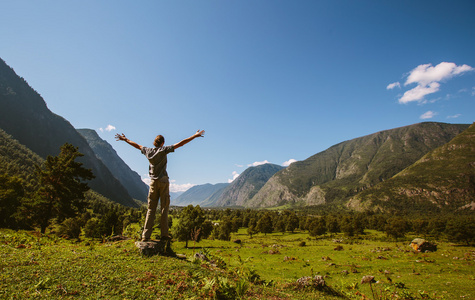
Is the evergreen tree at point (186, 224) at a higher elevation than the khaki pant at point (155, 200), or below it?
below

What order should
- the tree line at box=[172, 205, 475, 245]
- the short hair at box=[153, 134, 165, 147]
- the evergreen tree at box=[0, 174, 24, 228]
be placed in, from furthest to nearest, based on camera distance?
1. the tree line at box=[172, 205, 475, 245]
2. the evergreen tree at box=[0, 174, 24, 228]
3. the short hair at box=[153, 134, 165, 147]

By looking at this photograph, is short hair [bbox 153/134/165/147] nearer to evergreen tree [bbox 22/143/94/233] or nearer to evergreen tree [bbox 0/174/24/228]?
evergreen tree [bbox 22/143/94/233]

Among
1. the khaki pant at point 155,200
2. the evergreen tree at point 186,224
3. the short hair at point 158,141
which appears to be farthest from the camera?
the evergreen tree at point 186,224

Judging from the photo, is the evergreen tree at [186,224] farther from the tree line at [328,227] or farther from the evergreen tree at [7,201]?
the evergreen tree at [7,201]

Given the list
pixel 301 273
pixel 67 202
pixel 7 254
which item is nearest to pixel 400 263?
pixel 301 273

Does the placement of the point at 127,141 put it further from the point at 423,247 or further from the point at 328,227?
the point at 328,227

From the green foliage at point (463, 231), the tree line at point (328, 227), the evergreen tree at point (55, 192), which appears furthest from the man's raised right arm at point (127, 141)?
the green foliage at point (463, 231)

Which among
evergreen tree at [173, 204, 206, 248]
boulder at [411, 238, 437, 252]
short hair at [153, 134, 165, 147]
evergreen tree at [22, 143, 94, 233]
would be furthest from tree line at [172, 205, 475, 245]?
boulder at [411, 238, 437, 252]

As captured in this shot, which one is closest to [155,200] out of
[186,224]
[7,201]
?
[7,201]

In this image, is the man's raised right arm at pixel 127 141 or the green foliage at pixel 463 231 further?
the green foliage at pixel 463 231

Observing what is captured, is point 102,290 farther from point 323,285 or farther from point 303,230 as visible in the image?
point 303,230

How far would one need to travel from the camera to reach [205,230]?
62875mm

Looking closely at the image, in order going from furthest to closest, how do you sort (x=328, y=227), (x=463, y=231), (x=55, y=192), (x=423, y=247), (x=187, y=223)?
(x=328, y=227) < (x=463, y=231) < (x=423, y=247) < (x=187, y=223) < (x=55, y=192)

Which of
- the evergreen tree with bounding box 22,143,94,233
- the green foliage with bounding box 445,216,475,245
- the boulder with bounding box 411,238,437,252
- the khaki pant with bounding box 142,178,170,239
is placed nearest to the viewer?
the khaki pant with bounding box 142,178,170,239
